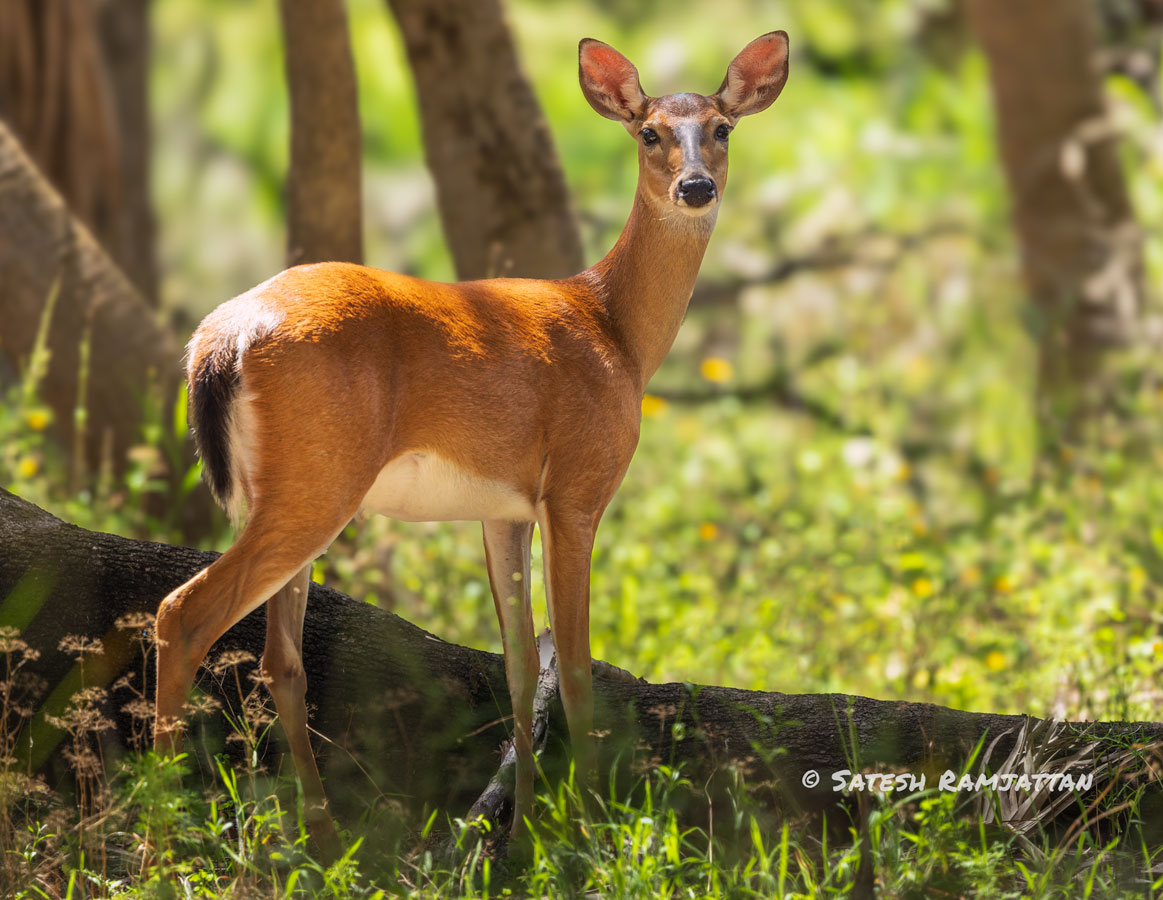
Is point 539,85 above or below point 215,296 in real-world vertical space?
above

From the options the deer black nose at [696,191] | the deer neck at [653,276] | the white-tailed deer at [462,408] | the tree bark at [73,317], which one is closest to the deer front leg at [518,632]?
the white-tailed deer at [462,408]

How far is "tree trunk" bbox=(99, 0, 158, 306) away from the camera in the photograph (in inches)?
436

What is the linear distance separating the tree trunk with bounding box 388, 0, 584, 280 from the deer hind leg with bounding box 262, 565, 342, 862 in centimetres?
298

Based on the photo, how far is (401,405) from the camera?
133 inches

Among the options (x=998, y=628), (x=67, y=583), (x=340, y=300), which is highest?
(x=340, y=300)

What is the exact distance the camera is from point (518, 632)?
12.6 feet

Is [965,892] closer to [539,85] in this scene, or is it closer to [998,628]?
[998,628]

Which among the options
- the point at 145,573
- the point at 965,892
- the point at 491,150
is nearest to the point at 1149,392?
the point at 491,150

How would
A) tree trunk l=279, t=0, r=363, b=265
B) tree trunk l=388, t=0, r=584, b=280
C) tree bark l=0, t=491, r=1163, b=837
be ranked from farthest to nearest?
1. tree trunk l=388, t=0, r=584, b=280
2. tree trunk l=279, t=0, r=363, b=265
3. tree bark l=0, t=491, r=1163, b=837

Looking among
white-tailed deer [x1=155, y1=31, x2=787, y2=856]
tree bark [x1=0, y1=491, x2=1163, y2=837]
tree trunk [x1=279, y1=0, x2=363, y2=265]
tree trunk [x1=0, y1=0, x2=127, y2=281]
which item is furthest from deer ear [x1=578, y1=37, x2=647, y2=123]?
tree trunk [x1=0, y1=0, x2=127, y2=281]

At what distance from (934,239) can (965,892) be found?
27.4ft

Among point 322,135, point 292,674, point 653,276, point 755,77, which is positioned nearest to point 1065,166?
point 322,135

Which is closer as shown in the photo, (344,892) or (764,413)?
(344,892)

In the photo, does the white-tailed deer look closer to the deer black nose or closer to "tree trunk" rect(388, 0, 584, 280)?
the deer black nose
